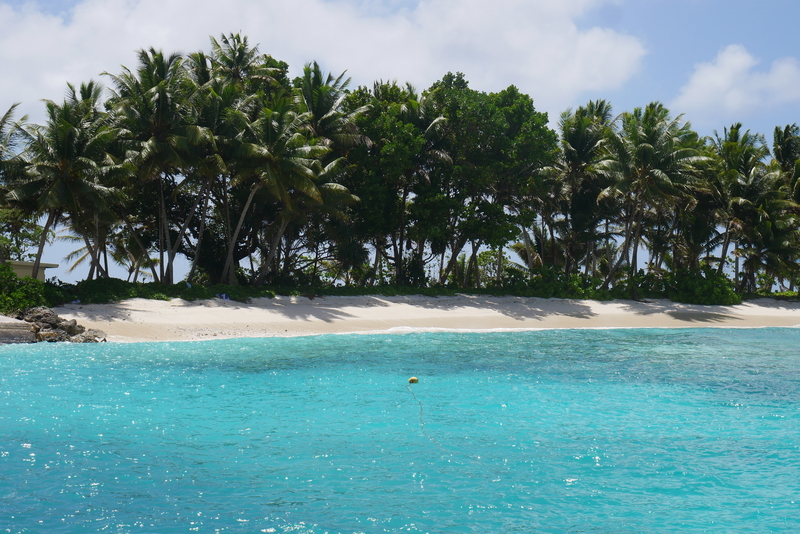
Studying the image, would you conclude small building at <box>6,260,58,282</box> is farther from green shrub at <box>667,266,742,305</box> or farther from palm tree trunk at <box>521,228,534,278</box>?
green shrub at <box>667,266,742,305</box>

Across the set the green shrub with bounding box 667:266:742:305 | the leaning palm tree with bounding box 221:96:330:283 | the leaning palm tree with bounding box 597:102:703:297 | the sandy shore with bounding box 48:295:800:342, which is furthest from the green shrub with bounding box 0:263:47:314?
the green shrub with bounding box 667:266:742:305

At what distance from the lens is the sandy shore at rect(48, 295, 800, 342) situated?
18.8 metres

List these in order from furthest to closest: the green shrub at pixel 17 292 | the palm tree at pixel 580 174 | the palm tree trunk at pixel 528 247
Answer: the palm tree trunk at pixel 528 247
the palm tree at pixel 580 174
the green shrub at pixel 17 292

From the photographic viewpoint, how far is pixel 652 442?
303 inches

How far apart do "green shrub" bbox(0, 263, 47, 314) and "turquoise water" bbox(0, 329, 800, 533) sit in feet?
12.4

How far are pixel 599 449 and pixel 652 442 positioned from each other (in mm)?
833

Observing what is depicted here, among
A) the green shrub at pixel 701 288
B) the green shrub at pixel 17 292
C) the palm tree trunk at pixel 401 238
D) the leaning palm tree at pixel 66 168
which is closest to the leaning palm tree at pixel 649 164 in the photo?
the green shrub at pixel 701 288

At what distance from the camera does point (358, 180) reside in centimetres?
3077

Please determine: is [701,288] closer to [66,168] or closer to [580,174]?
[580,174]

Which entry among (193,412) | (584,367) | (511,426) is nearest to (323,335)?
(584,367)

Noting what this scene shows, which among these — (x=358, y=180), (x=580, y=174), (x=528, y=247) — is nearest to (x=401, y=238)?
(x=358, y=180)

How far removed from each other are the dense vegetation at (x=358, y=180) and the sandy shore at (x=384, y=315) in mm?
1507

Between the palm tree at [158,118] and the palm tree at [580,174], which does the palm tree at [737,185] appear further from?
the palm tree at [158,118]

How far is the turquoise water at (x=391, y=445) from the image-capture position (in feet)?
17.5
